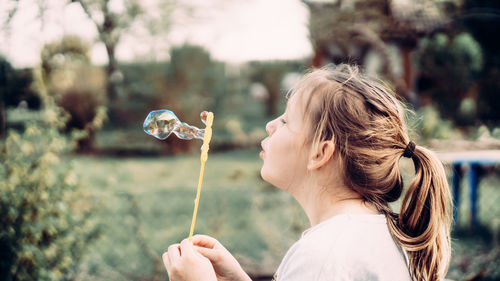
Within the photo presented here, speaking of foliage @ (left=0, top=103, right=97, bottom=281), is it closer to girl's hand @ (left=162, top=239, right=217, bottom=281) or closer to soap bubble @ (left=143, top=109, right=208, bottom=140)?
soap bubble @ (left=143, top=109, right=208, bottom=140)

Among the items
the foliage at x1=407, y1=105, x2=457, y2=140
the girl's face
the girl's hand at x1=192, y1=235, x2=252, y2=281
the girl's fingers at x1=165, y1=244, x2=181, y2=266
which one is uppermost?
the girl's face

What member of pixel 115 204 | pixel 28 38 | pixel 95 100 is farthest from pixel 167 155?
pixel 28 38

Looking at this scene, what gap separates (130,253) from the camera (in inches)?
147

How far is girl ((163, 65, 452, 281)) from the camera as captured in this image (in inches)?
44.5

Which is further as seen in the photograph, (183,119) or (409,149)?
(183,119)

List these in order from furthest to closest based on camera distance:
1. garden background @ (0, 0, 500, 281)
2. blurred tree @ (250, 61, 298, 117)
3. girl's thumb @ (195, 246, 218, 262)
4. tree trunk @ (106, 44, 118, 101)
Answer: blurred tree @ (250, 61, 298, 117), tree trunk @ (106, 44, 118, 101), garden background @ (0, 0, 500, 281), girl's thumb @ (195, 246, 218, 262)

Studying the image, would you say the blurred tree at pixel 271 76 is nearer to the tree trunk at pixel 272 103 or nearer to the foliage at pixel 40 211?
the tree trunk at pixel 272 103

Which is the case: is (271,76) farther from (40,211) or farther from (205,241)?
(205,241)

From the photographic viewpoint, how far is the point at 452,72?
4.56m

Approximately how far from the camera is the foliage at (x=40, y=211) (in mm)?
2338

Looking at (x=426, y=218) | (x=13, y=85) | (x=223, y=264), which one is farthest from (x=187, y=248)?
(x=13, y=85)

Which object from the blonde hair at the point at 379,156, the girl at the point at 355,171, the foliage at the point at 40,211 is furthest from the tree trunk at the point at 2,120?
the blonde hair at the point at 379,156

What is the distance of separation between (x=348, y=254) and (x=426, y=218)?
295 mm

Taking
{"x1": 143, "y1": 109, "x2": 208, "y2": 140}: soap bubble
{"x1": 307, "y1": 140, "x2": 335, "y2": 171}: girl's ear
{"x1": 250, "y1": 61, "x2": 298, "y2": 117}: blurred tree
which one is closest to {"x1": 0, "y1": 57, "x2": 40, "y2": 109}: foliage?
{"x1": 143, "y1": 109, "x2": 208, "y2": 140}: soap bubble
